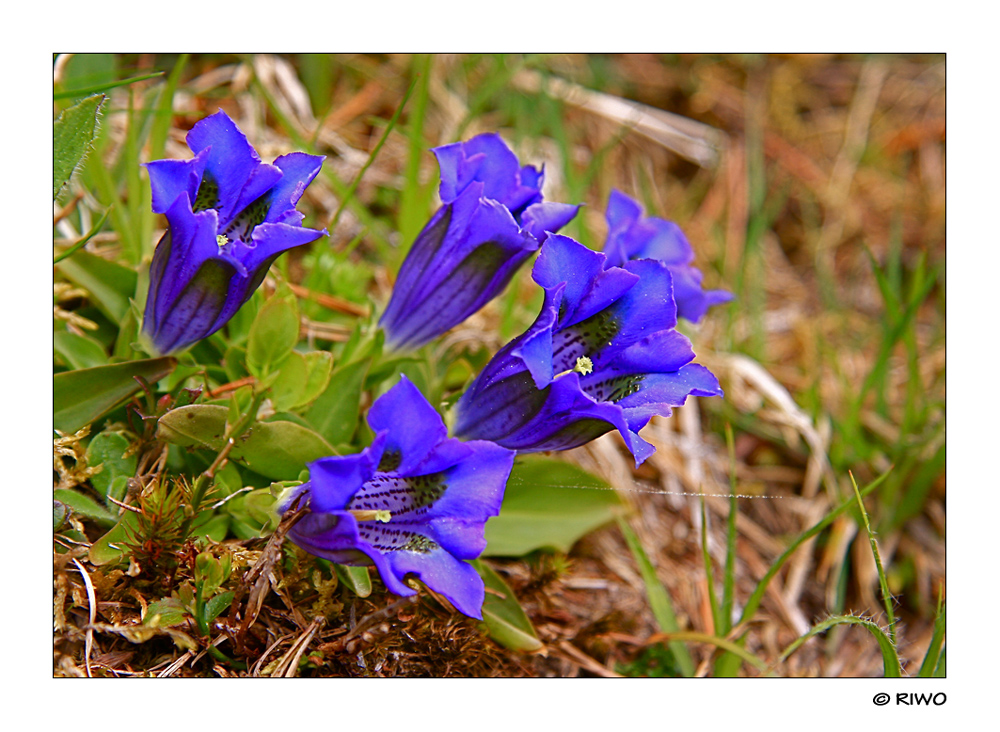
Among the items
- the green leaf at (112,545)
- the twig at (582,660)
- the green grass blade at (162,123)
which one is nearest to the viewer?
the green leaf at (112,545)

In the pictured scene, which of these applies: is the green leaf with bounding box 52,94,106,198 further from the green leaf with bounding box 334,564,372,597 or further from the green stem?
the green leaf with bounding box 334,564,372,597

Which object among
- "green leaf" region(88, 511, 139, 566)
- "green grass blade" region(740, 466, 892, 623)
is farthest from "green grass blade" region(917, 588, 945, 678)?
"green leaf" region(88, 511, 139, 566)

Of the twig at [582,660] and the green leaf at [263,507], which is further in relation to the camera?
the twig at [582,660]

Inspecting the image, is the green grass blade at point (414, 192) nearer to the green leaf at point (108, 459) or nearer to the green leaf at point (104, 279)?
the green leaf at point (104, 279)

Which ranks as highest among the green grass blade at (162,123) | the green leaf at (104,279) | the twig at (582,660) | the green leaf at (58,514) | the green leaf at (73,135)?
the green grass blade at (162,123)

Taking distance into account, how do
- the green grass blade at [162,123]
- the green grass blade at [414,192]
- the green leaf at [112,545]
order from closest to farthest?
the green leaf at [112,545], the green grass blade at [162,123], the green grass blade at [414,192]

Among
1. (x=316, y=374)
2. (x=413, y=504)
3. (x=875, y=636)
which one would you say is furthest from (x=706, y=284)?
(x=413, y=504)

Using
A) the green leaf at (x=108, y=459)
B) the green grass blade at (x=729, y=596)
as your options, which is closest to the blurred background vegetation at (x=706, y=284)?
the green grass blade at (x=729, y=596)

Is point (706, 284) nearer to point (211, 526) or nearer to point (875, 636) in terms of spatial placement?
point (875, 636)
